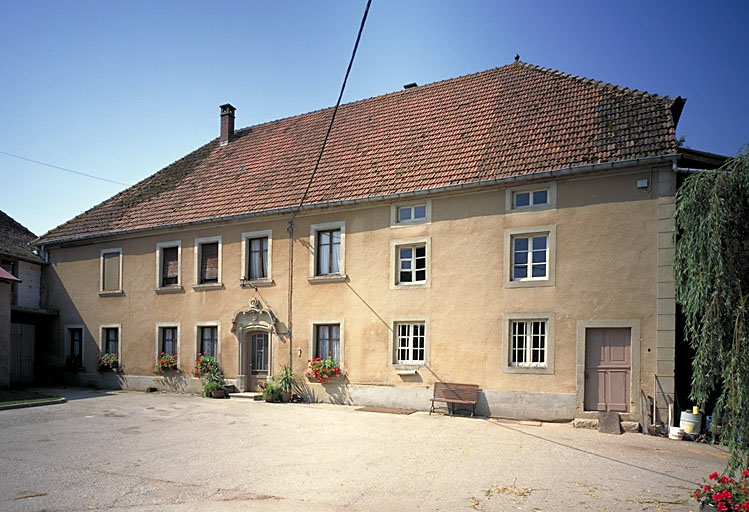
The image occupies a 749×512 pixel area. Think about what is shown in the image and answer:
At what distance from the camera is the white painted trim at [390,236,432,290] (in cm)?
1600

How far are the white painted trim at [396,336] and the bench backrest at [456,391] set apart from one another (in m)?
0.79

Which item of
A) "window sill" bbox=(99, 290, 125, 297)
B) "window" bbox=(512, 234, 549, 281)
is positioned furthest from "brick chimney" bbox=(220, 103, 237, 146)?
"window" bbox=(512, 234, 549, 281)

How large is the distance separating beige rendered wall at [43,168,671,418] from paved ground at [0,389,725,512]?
184 cm

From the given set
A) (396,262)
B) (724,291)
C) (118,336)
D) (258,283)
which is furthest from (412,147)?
(118,336)

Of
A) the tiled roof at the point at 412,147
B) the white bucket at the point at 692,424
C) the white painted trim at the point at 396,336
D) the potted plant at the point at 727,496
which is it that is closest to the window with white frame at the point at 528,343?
the white painted trim at the point at 396,336

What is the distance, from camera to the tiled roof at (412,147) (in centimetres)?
1466

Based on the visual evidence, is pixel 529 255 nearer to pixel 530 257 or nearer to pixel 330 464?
pixel 530 257

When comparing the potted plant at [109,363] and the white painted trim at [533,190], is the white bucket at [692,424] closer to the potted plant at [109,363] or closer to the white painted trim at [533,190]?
the white painted trim at [533,190]

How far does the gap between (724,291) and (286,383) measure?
44.0 feet

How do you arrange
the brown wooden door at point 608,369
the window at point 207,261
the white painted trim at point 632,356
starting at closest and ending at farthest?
the white painted trim at point 632,356 < the brown wooden door at point 608,369 < the window at point 207,261

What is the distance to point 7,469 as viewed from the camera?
9.04 metres

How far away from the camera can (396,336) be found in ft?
53.6

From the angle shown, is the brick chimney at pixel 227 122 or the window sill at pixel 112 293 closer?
the window sill at pixel 112 293

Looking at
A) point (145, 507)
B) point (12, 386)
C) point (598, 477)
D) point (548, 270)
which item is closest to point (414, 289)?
point (548, 270)
